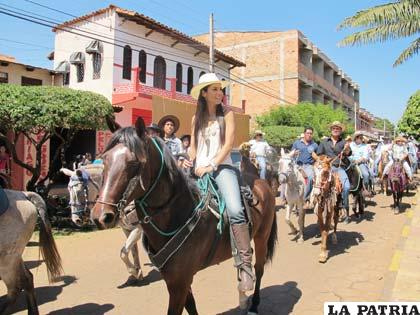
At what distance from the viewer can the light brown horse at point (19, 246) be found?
13.7 feet

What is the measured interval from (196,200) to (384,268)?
4326mm

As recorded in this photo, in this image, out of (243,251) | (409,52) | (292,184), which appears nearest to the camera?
(243,251)

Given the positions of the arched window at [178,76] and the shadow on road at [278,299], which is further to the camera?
the arched window at [178,76]

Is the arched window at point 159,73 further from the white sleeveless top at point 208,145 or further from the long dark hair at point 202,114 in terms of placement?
the white sleeveless top at point 208,145

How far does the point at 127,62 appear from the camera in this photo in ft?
63.8

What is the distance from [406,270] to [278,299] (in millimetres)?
2221

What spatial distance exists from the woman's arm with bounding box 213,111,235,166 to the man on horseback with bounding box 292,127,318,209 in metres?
5.39

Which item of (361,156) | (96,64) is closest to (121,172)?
(361,156)

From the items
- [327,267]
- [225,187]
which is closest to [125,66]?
[327,267]

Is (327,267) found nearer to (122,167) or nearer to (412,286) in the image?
(412,286)

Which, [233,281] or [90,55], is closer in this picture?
[233,281]

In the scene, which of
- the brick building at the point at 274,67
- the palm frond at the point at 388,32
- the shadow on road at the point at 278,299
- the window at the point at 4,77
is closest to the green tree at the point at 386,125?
the brick building at the point at 274,67

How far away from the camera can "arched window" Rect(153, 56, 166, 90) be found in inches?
828

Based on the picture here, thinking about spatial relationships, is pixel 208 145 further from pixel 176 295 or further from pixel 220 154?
pixel 176 295
